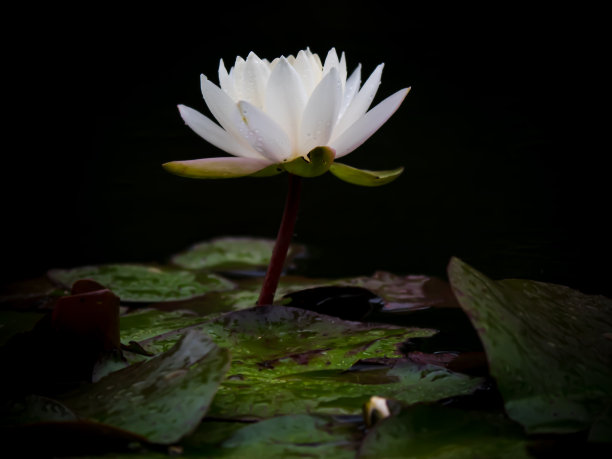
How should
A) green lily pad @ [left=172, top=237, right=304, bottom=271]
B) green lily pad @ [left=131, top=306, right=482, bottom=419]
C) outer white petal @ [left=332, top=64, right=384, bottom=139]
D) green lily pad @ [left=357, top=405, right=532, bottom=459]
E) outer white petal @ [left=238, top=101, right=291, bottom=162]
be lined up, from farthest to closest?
1. green lily pad @ [left=172, top=237, right=304, bottom=271]
2. outer white petal @ [left=332, top=64, right=384, bottom=139]
3. outer white petal @ [left=238, top=101, right=291, bottom=162]
4. green lily pad @ [left=131, top=306, right=482, bottom=419]
5. green lily pad @ [left=357, top=405, right=532, bottom=459]

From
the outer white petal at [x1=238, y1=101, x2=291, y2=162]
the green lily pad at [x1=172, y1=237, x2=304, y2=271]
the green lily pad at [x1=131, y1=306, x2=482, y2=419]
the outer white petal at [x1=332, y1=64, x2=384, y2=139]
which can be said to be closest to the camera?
the green lily pad at [x1=131, y1=306, x2=482, y2=419]

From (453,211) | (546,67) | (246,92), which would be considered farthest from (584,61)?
(246,92)

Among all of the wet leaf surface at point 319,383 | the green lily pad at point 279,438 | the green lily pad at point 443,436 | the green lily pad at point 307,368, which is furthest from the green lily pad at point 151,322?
the green lily pad at point 443,436

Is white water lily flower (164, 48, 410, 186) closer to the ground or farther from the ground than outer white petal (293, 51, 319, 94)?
closer to the ground

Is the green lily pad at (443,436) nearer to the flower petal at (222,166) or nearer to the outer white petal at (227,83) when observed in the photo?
the flower petal at (222,166)

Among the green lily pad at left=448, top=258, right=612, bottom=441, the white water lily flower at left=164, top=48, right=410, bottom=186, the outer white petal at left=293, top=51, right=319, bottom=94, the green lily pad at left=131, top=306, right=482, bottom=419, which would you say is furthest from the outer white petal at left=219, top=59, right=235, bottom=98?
the green lily pad at left=448, top=258, right=612, bottom=441

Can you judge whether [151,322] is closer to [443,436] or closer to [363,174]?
[363,174]

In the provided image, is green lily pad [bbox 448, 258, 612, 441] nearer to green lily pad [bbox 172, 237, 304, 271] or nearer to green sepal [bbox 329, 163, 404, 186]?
green sepal [bbox 329, 163, 404, 186]
